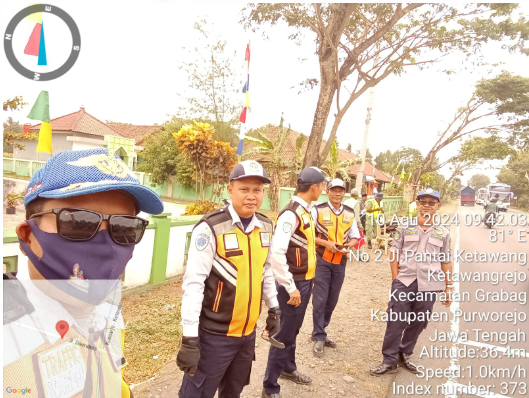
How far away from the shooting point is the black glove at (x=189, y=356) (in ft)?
5.77

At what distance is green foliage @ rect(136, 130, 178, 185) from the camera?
18.8m

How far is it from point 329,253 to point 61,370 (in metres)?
3.09

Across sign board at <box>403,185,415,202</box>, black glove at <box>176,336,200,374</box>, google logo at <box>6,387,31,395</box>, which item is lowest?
black glove at <box>176,336,200,374</box>

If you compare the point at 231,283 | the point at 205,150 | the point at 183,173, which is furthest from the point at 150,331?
the point at 183,173

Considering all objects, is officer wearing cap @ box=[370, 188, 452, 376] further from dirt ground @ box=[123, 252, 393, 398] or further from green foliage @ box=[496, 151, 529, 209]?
green foliage @ box=[496, 151, 529, 209]

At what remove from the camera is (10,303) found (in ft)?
2.45

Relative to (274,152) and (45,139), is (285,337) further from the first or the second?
(274,152)

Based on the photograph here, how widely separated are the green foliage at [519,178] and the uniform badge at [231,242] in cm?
4150

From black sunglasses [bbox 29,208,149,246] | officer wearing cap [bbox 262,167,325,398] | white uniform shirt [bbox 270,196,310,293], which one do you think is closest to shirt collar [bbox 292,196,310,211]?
officer wearing cap [bbox 262,167,325,398]

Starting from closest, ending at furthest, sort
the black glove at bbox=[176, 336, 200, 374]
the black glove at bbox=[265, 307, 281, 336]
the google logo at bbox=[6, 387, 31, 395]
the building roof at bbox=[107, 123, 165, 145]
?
the google logo at bbox=[6, 387, 31, 395] → the black glove at bbox=[176, 336, 200, 374] → the black glove at bbox=[265, 307, 281, 336] → the building roof at bbox=[107, 123, 165, 145]

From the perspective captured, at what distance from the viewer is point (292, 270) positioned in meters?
2.98

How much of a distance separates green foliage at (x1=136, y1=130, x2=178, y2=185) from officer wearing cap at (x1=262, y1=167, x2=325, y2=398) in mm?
16508

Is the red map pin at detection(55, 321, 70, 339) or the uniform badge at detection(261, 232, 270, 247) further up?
the uniform badge at detection(261, 232, 270, 247)

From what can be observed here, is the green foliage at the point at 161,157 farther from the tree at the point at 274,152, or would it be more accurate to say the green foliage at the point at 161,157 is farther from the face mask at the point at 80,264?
the face mask at the point at 80,264
